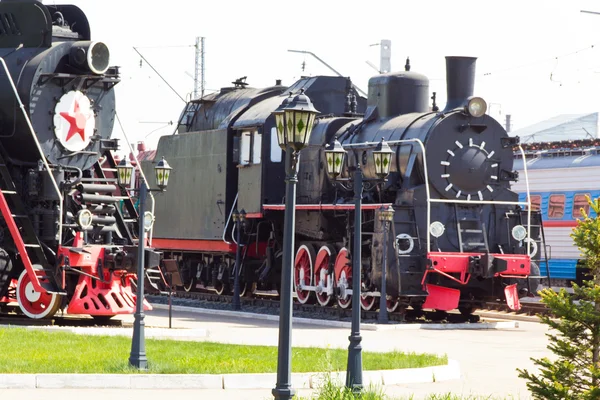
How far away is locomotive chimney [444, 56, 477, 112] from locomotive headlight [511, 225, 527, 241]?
8.66ft

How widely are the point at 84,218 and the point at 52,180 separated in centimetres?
80

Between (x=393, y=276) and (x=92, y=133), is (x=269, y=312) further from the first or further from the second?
(x=92, y=133)

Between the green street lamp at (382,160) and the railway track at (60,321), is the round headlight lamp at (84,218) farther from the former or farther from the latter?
the green street lamp at (382,160)

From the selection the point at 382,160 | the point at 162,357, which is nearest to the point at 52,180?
the point at 382,160

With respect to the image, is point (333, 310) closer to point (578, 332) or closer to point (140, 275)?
point (140, 275)

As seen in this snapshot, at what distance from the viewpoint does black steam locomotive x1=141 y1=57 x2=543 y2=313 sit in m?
22.5

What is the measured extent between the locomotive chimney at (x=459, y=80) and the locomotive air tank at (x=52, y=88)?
673cm

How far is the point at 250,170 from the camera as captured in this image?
26750mm

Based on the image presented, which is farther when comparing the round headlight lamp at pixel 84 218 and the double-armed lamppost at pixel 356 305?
the round headlight lamp at pixel 84 218

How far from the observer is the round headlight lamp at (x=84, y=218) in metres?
19.2

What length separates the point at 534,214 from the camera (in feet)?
78.7

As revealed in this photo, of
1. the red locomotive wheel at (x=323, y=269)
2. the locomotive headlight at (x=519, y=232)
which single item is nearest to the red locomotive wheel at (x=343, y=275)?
the red locomotive wheel at (x=323, y=269)

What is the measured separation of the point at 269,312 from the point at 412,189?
4613 millimetres

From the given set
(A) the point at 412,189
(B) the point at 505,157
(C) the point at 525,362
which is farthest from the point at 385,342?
(B) the point at 505,157
